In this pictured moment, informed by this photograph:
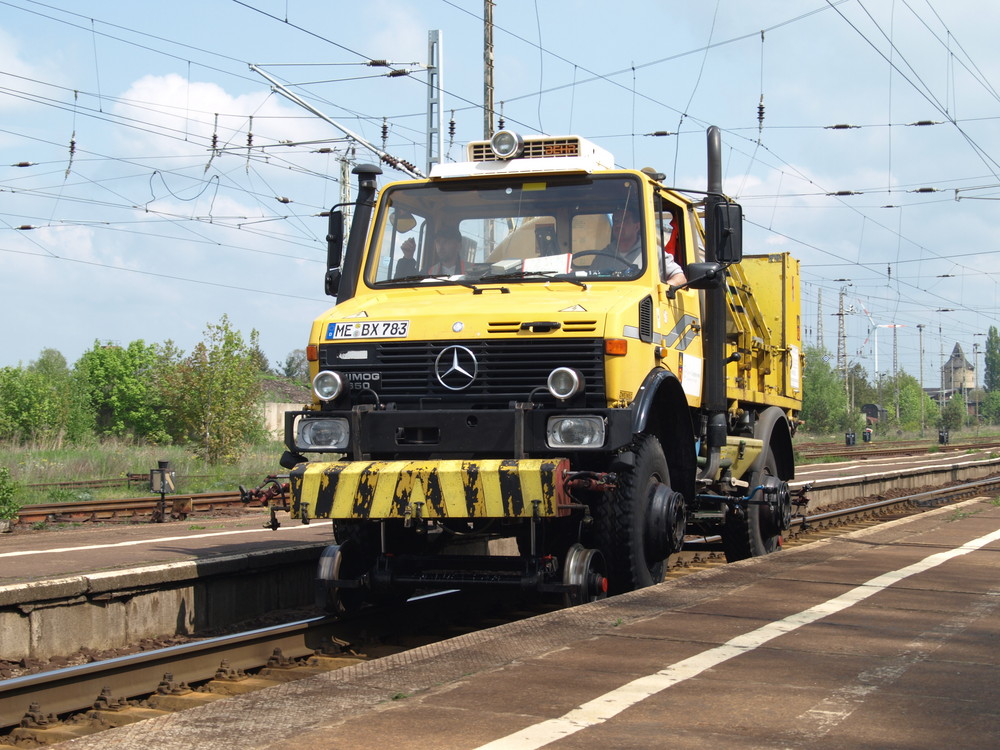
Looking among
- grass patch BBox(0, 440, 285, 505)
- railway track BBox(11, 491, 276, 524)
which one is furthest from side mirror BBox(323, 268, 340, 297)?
grass patch BBox(0, 440, 285, 505)

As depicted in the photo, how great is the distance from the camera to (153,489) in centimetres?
2008

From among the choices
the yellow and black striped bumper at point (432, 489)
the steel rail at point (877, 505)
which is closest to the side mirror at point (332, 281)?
the yellow and black striped bumper at point (432, 489)

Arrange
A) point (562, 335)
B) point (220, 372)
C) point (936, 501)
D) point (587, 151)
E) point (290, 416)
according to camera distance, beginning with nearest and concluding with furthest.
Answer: point (562, 335) → point (290, 416) → point (587, 151) → point (936, 501) → point (220, 372)

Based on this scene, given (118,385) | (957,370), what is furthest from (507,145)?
(957,370)

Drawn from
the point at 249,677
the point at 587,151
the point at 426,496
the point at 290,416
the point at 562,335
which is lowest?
the point at 249,677

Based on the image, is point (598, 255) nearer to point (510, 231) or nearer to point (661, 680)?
point (510, 231)

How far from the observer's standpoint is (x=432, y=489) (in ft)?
23.2

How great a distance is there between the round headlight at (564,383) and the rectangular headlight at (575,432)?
0.15 m

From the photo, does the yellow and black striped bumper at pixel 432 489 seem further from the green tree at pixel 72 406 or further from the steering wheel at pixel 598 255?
the green tree at pixel 72 406

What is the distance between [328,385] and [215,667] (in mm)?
1996

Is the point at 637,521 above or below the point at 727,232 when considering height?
below

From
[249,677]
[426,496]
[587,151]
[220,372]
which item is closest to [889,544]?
[587,151]

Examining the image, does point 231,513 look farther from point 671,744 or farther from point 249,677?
point 671,744

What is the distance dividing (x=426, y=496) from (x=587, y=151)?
3.13 m
